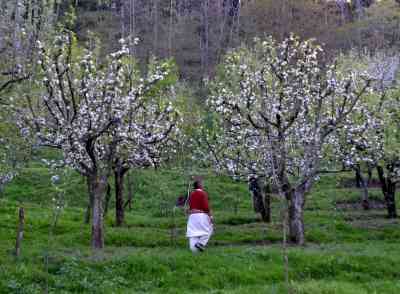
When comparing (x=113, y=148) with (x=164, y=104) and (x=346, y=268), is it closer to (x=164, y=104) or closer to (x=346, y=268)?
(x=164, y=104)

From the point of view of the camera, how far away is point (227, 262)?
50.7 feet

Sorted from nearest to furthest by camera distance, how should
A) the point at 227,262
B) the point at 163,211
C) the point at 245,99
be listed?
the point at 227,262
the point at 245,99
the point at 163,211

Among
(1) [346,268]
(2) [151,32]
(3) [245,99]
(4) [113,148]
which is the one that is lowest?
(1) [346,268]

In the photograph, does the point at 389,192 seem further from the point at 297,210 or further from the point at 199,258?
the point at 199,258

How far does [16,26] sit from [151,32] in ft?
150

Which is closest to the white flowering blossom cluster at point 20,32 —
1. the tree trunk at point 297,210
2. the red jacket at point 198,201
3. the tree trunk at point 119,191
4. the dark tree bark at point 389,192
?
the red jacket at point 198,201

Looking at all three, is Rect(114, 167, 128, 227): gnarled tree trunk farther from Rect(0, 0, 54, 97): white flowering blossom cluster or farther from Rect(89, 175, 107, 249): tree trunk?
Rect(0, 0, 54, 97): white flowering blossom cluster

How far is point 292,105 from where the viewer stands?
19.9 meters

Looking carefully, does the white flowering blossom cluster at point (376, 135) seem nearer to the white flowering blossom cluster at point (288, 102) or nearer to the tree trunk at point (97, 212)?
the white flowering blossom cluster at point (288, 102)

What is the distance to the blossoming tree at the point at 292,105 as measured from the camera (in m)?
18.3

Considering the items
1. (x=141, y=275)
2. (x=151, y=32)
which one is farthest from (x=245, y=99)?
(x=151, y=32)

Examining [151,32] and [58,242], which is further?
[151,32]

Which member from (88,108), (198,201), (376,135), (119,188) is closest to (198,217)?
(198,201)

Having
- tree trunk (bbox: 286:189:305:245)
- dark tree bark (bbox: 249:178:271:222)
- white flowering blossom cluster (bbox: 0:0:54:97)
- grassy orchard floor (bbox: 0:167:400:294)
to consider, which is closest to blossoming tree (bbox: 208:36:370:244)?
tree trunk (bbox: 286:189:305:245)
